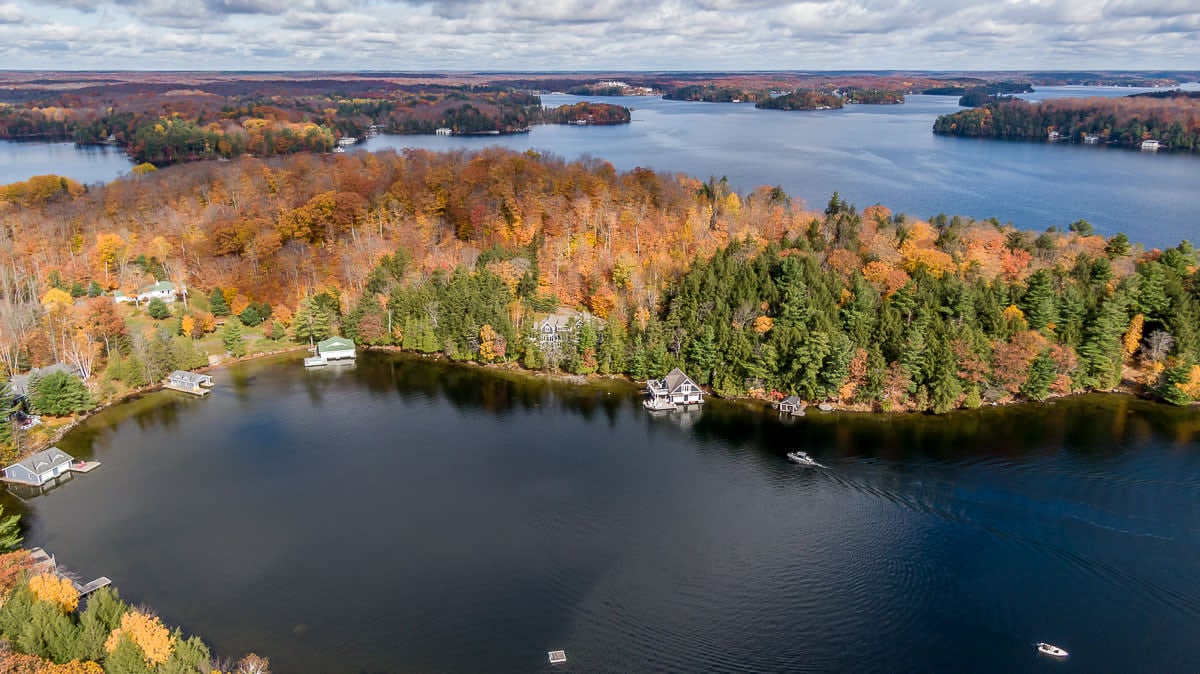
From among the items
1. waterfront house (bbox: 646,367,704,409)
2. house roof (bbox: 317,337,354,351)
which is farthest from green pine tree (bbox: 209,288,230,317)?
waterfront house (bbox: 646,367,704,409)

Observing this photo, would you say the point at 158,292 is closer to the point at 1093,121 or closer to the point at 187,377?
the point at 187,377

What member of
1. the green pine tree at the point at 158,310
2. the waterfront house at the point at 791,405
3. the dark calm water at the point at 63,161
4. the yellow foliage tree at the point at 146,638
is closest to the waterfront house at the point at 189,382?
the green pine tree at the point at 158,310


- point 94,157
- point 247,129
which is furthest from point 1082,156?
point 94,157

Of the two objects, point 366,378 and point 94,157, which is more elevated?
point 94,157

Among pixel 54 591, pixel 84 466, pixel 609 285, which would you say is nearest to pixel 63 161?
pixel 84 466

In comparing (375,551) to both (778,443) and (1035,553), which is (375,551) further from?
(1035,553)
